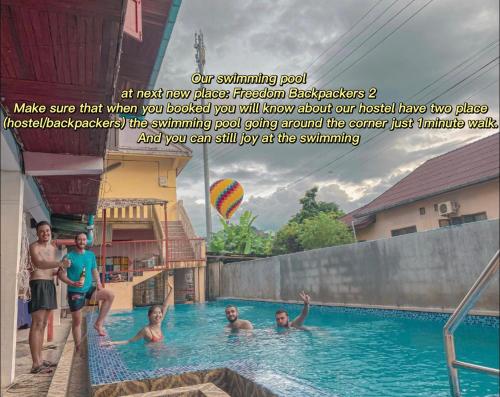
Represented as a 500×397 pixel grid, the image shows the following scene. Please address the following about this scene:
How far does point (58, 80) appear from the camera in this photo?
3129mm

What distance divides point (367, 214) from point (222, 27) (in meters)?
14.5

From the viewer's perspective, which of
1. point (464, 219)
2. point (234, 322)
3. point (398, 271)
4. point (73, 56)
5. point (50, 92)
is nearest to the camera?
point (73, 56)

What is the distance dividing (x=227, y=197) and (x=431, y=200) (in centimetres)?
1574

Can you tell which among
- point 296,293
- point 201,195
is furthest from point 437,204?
point 201,195

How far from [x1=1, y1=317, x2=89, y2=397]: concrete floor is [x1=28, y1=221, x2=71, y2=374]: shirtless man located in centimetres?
24

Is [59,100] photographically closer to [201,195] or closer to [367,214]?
[367,214]

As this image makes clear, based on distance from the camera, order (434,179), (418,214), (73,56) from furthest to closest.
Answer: (418,214) < (434,179) < (73,56)

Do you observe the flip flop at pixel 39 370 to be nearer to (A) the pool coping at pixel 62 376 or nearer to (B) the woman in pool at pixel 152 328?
(A) the pool coping at pixel 62 376

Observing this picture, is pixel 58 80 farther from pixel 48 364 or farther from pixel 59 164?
pixel 48 364

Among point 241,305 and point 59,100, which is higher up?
point 59,100

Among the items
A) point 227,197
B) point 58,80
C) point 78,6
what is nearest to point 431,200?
point 58,80

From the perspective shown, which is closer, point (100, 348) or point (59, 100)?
point (59, 100)

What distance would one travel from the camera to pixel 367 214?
17.9 m

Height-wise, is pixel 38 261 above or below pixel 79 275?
above
